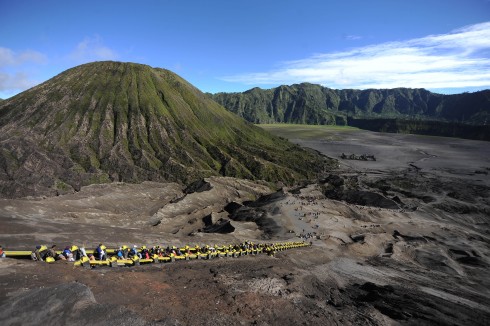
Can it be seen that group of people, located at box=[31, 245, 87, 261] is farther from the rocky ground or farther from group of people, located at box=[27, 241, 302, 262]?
the rocky ground

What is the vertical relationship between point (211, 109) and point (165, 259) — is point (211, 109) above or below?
above

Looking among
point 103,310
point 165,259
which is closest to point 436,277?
point 165,259

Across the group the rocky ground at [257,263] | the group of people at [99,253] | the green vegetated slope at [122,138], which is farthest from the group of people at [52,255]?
the green vegetated slope at [122,138]

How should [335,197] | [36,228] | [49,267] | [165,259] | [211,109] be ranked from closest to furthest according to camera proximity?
[49,267] < [165,259] < [36,228] < [335,197] < [211,109]

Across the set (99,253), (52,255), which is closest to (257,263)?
(99,253)

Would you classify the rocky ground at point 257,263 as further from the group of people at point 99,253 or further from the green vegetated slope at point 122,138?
the green vegetated slope at point 122,138

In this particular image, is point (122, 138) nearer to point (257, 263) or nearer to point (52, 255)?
point (257, 263)

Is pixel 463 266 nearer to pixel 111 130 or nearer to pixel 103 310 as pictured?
pixel 103 310
